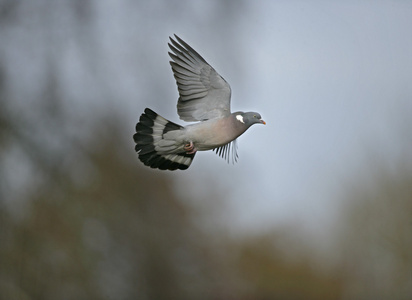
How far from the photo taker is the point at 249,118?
8688 millimetres

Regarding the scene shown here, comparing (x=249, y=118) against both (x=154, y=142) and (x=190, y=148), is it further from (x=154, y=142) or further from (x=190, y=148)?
(x=154, y=142)

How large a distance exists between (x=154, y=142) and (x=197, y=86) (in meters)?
0.77

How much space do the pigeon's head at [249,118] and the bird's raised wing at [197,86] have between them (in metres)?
0.32

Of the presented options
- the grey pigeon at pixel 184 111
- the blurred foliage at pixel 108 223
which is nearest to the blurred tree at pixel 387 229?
the blurred foliage at pixel 108 223

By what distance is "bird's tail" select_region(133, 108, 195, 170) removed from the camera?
350 inches

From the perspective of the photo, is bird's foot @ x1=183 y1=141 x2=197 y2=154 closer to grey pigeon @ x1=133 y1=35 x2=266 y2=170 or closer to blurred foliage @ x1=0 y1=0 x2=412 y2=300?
grey pigeon @ x1=133 y1=35 x2=266 y2=170

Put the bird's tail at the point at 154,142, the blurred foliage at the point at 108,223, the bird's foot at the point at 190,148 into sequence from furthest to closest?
the blurred foliage at the point at 108,223 → the bird's tail at the point at 154,142 → the bird's foot at the point at 190,148

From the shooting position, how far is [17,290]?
20188 millimetres

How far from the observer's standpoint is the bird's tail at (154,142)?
8.88m

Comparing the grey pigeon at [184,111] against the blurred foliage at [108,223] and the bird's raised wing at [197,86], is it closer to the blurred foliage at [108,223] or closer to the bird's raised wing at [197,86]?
the bird's raised wing at [197,86]

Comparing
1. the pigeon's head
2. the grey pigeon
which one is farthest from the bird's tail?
the pigeon's head

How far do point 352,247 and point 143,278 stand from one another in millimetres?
6694

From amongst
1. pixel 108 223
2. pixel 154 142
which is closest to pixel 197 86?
pixel 154 142

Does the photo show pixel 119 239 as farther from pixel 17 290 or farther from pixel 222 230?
pixel 222 230
